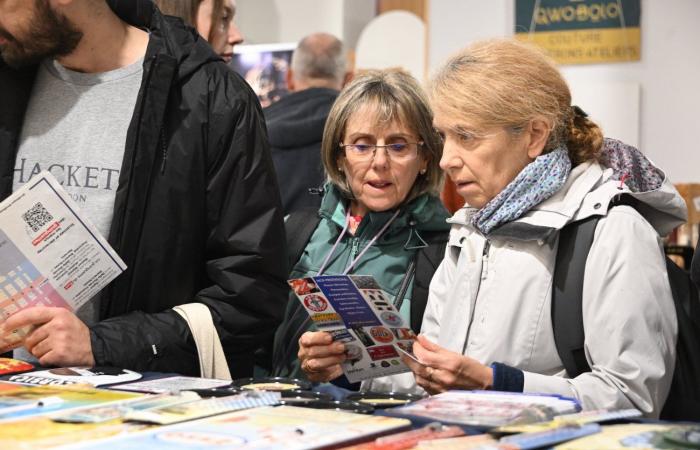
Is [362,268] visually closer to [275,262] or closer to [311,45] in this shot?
[275,262]

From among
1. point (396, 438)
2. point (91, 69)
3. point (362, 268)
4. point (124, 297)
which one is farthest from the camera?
point (362, 268)

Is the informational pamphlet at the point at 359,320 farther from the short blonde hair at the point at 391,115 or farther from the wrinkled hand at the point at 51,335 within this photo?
the short blonde hair at the point at 391,115

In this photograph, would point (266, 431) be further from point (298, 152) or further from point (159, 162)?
point (298, 152)

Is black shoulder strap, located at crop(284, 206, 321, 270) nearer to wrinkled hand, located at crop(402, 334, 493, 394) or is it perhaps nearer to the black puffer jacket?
the black puffer jacket

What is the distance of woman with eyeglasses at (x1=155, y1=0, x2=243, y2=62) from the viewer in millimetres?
3217

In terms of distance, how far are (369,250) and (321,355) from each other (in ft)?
2.05

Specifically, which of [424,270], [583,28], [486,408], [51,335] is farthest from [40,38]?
[583,28]

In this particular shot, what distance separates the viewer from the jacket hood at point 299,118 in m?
4.29

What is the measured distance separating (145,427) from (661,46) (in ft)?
24.6

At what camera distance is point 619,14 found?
27.6ft

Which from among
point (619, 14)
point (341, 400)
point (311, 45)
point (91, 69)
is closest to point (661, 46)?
point (619, 14)

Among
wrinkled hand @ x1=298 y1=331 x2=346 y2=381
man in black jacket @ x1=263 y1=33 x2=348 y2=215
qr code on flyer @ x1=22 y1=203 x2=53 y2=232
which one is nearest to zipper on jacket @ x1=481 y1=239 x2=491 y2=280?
wrinkled hand @ x1=298 y1=331 x2=346 y2=381

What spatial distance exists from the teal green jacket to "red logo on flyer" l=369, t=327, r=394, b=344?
2.05ft

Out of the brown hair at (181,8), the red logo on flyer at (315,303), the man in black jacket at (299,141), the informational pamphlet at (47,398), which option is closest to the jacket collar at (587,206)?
the red logo on flyer at (315,303)
